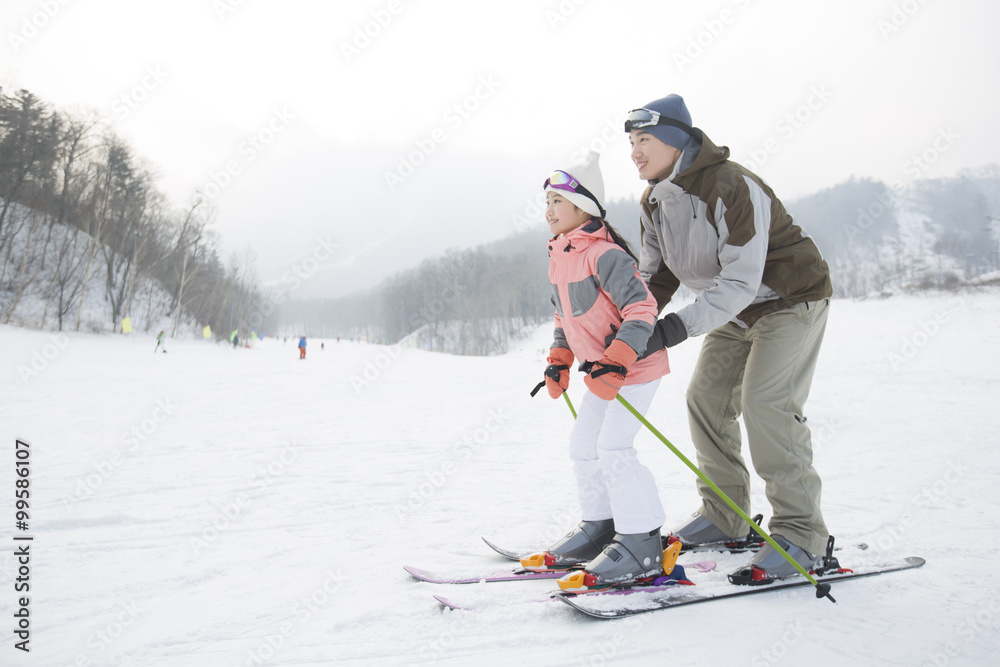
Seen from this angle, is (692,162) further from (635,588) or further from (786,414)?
(635,588)

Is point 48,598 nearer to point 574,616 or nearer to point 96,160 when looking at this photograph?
point 574,616

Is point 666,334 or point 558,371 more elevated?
point 666,334

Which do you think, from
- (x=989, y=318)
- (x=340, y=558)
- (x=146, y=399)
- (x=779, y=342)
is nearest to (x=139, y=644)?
(x=340, y=558)

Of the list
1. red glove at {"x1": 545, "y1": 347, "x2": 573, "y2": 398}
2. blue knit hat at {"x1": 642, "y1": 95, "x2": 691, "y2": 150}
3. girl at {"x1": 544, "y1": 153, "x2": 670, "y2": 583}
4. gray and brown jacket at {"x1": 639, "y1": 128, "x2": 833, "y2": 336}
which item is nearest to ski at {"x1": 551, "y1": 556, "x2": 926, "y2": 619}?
girl at {"x1": 544, "y1": 153, "x2": 670, "y2": 583}

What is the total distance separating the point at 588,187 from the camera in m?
2.67

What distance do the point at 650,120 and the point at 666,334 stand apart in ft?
3.69

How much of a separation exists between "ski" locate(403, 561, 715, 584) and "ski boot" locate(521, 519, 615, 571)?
1.6 inches

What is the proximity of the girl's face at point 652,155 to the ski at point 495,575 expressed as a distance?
2040 mm

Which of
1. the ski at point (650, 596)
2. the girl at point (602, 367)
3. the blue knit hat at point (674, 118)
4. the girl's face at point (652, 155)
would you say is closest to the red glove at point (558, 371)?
the girl at point (602, 367)

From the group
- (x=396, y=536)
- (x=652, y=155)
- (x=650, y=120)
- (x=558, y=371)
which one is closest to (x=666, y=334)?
(x=558, y=371)

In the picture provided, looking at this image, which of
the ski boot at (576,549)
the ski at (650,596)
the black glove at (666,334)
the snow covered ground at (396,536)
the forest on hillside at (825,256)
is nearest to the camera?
the snow covered ground at (396,536)

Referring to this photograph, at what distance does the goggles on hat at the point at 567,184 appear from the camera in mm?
2609

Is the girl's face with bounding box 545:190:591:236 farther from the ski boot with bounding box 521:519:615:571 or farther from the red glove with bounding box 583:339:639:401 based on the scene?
the ski boot with bounding box 521:519:615:571

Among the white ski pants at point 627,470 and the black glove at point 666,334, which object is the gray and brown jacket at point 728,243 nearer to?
the black glove at point 666,334
